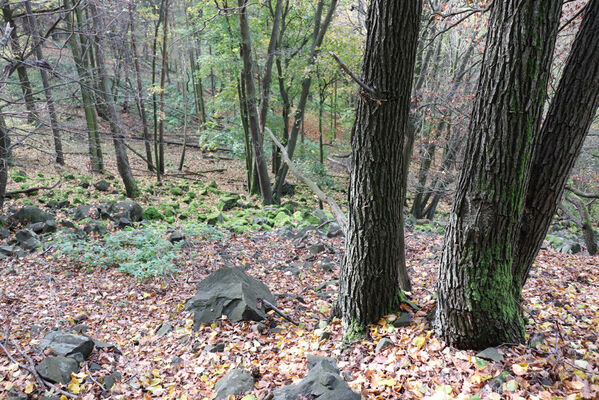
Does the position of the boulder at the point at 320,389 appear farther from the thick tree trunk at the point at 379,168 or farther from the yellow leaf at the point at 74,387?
the yellow leaf at the point at 74,387

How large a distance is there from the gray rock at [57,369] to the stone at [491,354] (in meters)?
3.62

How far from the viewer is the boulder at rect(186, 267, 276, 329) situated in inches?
175

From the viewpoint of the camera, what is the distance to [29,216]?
27.2 ft

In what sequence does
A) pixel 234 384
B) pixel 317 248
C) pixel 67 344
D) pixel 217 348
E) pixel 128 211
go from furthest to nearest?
pixel 128 211
pixel 317 248
pixel 217 348
pixel 67 344
pixel 234 384

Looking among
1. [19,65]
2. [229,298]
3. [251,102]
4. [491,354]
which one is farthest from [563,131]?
[251,102]

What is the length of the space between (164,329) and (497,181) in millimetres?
4131

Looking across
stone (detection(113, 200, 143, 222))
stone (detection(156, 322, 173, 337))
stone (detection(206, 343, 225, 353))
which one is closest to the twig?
stone (detection(206, 343, 225, 353))

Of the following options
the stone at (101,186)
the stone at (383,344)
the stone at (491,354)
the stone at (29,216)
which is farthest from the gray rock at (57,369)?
the stone at (101,186)

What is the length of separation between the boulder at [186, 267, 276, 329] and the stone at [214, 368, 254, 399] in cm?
123

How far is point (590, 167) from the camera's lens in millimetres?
10531

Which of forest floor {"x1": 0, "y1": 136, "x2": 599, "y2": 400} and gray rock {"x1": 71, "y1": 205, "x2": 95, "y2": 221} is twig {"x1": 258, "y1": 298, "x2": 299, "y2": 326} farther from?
gray rock {"x1": 71, "y1": 205, "x2": 95, "y2": 221}

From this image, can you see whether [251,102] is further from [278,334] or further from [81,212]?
[278,334]

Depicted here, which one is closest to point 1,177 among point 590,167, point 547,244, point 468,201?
point 468,201

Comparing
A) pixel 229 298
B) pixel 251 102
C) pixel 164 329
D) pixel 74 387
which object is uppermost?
pixel 251 102
